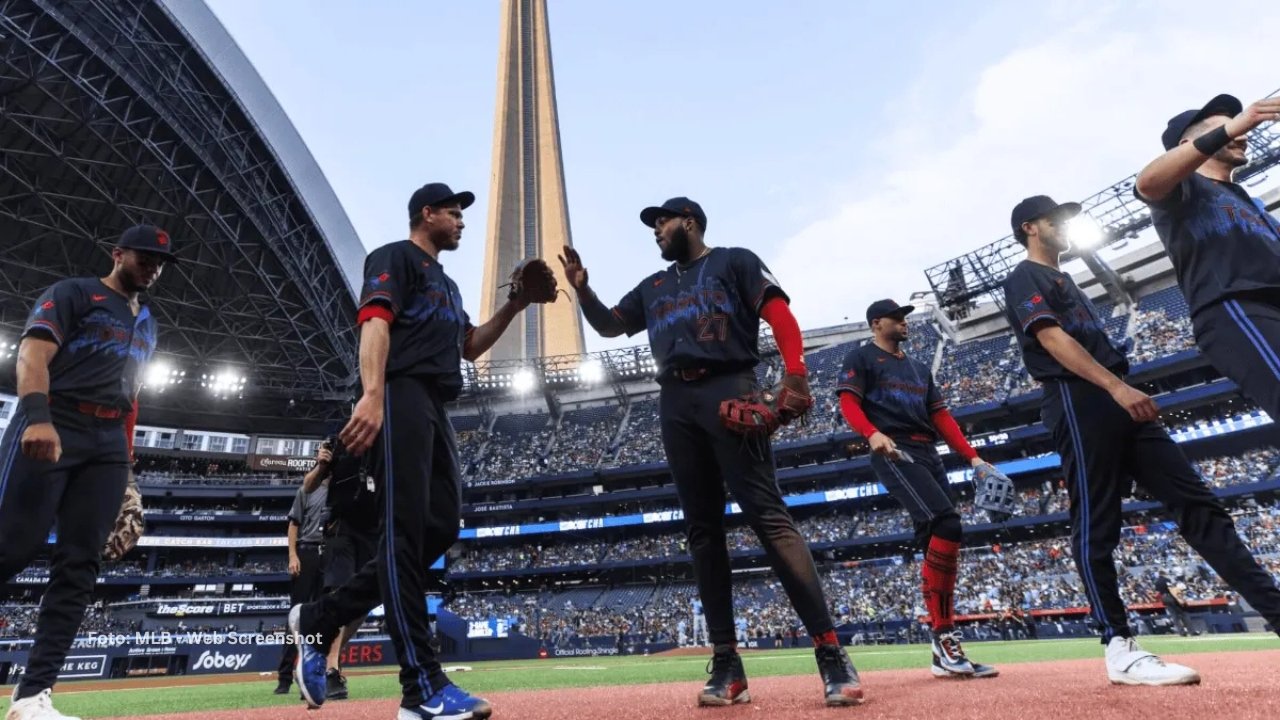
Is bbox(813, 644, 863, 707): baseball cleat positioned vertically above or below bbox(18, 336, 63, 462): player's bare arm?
below

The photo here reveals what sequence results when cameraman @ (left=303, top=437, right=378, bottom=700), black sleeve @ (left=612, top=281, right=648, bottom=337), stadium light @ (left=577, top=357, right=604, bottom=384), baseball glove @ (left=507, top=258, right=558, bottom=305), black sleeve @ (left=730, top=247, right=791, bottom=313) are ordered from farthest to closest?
stadium light @ (left=577, top=357, right=604, bottom=384) → cameraman @ (left=303, top=437, right=378, bottom=700) → black sleeve @ (left=612, top=281, right=648, bottom=337) → baseball glove @ (left=507, top=258, right=558, bottom=305) → black sleeve @ (left=730, top=247, right=791, bottom=313)

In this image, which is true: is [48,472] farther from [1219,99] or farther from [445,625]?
[445,625]

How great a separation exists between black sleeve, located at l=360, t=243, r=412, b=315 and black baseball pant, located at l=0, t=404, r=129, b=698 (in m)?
1.75

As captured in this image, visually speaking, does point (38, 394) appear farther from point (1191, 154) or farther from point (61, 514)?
point (1191, 154)

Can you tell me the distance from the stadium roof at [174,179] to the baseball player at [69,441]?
876 inches

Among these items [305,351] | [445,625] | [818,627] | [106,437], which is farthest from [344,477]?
[305,351]

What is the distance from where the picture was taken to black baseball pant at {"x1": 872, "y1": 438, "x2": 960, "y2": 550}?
187 inches

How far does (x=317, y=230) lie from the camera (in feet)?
92.3

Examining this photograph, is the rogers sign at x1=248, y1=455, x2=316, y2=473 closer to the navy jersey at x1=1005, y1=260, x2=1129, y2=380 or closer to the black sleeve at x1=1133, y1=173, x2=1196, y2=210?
the navy jersey at x1=1005, y1=260, x2=1129, y2=380

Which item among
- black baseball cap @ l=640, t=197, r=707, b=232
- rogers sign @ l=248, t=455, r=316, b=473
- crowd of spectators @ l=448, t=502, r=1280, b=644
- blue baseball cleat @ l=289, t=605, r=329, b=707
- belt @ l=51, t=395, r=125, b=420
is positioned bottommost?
crowd of spectators @ l=448, t=502, r=1280, b=644

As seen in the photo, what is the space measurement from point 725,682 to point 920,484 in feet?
7.42

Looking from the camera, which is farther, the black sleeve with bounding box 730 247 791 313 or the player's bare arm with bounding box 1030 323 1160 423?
the black sleeve with bounding box 730 247 791 313

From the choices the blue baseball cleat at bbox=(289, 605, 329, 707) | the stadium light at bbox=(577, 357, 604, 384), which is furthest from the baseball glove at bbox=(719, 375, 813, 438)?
the stadium light at bbox=(577, 357, 604, 384)

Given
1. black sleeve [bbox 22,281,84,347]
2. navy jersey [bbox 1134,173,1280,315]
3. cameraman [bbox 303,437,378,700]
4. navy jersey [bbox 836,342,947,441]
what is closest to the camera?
navy jersey [bbox 1134,173,1280,315]
